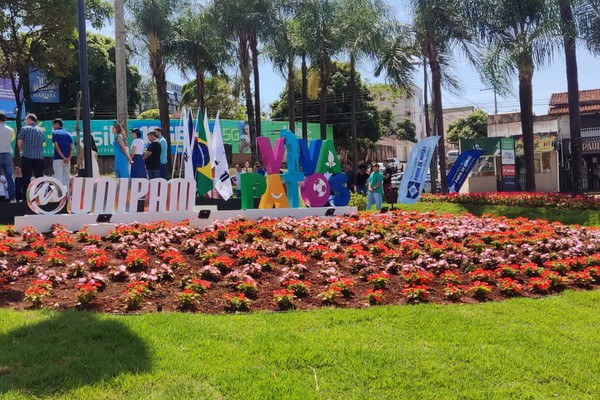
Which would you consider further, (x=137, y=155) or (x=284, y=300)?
(x=137, y=155)

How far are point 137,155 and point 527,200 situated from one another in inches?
442

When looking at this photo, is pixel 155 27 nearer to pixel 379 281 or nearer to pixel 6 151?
pixel 6 151

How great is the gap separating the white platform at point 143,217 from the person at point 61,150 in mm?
1720

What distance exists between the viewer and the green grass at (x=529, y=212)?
47.6 ft

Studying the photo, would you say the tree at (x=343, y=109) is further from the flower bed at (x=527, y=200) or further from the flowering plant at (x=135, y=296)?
the flowering plant at (x=135, y=296)

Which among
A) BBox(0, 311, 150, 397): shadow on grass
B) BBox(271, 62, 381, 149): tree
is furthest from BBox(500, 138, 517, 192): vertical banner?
BBox(0, 311, 150, 397): shadow on grass

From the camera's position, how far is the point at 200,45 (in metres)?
25.4

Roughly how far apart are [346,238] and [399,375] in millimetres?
4824

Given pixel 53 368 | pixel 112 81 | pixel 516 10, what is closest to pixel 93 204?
pixel 53 368

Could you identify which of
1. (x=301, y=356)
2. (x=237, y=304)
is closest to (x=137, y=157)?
(x=237, y=304)

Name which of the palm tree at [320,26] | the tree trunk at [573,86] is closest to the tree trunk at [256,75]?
the palm tree at [320,26]

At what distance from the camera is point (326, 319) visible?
17.5 ft

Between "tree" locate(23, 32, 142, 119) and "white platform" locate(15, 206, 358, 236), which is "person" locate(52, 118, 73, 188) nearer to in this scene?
"white platform" locate(15, 206, 358, 236)

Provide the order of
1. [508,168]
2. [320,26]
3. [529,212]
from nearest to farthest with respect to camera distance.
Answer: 1. [529,212]
2. [320,26]
3. [508,168]
